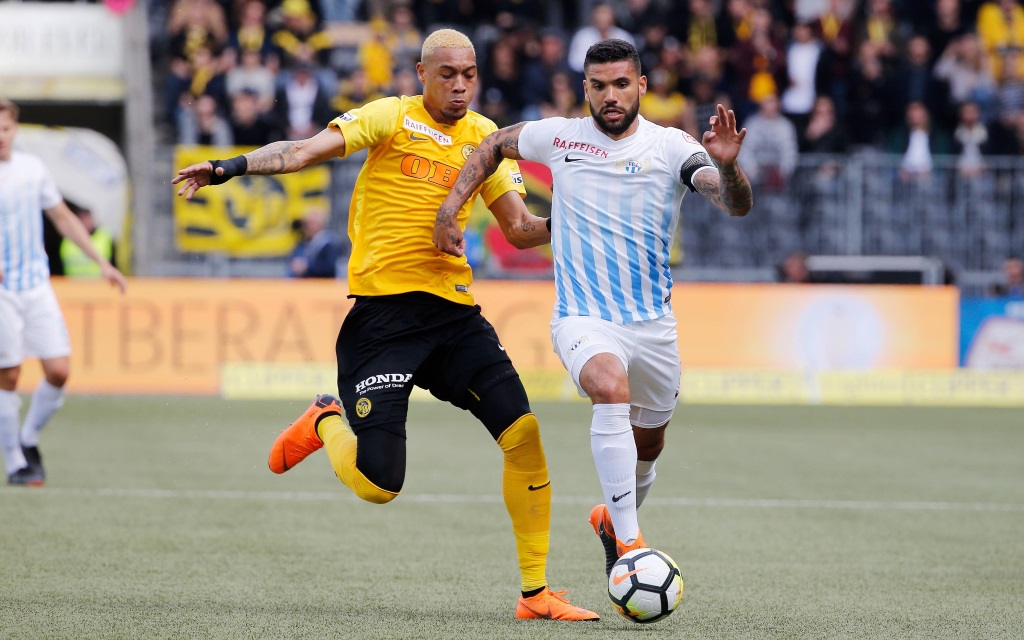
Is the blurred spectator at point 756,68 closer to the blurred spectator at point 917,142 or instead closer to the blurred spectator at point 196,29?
the blurred spectator at point 917,142

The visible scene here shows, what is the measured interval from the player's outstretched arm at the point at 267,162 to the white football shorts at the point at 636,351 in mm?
1161

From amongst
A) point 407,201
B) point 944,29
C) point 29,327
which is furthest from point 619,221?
point 944,29

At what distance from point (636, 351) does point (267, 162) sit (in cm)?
163

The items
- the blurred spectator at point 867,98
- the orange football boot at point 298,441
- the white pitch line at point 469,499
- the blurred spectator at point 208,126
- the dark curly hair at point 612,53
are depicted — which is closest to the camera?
the dark curly hair at point 612,53

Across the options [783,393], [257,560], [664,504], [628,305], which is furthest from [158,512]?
[783,393]

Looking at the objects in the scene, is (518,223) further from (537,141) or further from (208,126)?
(208,126)

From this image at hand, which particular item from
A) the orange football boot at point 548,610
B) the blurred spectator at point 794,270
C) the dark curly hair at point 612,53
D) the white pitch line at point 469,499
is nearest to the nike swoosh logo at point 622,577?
the orange football boot at point 548,610

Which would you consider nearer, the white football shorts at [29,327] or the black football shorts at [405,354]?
the black football shorts at [405,354]

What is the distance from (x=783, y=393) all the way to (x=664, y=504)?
7714 millimetres

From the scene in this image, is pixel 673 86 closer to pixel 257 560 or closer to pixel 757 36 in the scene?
pixel 757 36

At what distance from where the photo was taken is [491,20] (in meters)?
20.0

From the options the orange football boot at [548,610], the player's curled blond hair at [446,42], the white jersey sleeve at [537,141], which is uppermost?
the player's curled blond hair at [446,42]

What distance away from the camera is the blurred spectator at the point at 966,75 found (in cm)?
1969

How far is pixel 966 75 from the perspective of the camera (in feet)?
64.8
